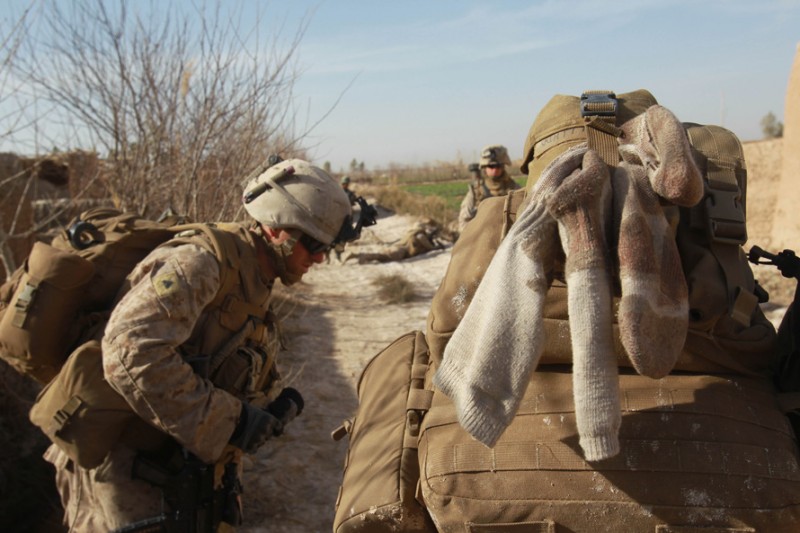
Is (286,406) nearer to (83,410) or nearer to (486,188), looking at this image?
(83,410)

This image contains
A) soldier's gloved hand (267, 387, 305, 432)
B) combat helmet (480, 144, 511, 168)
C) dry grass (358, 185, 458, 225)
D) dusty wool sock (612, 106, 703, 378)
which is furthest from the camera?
dry grass (358, 185, 458, 225)

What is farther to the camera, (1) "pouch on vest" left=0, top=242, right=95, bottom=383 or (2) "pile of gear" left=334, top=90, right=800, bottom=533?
(1) "pouch on vest" left=0, top=242, right=95, bottom=383

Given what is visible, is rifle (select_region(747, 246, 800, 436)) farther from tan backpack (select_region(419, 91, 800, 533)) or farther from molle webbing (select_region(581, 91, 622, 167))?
molle webbing (select_region(581, 91, 622, 167))

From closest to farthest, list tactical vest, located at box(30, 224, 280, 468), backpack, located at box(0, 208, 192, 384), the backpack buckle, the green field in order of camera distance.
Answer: the backpack buckle, tactical vest, located at box(30, 224, 280, 468), backpack, located at box(0, 208, 192, 384), the green field

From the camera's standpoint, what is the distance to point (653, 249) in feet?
4.14

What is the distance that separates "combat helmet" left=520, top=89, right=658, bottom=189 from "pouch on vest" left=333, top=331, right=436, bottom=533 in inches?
23.8

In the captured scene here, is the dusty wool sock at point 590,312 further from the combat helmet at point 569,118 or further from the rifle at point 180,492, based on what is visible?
the rifle at point 180,492

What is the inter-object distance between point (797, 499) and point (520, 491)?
1.65 ft

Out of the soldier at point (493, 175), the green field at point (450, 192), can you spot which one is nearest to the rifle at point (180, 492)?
the soldier at point (493, 175)

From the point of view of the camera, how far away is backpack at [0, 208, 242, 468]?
2.45 metres

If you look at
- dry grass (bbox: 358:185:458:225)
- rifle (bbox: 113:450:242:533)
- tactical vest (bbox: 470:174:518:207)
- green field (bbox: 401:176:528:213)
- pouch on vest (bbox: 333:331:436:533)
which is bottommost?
green field (bbox: 401:176:528:213)

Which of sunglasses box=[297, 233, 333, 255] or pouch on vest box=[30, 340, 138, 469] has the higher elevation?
sunglasses box=[297, 233, 333, 255]

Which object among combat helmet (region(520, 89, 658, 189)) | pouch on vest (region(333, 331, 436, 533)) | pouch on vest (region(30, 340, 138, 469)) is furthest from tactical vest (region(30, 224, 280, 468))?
combat helmet (region(520, 89, 658, 189))

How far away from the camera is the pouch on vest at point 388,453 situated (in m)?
1.63
